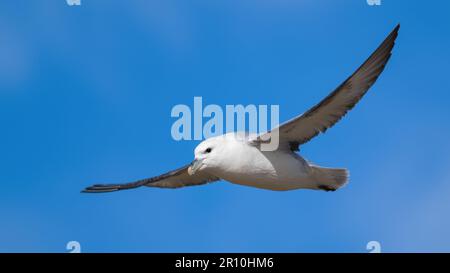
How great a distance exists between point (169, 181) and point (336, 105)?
310cm

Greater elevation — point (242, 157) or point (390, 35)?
point (390, 35)

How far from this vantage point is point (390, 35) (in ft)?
33.7

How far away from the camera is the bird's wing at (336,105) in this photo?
10227 mm

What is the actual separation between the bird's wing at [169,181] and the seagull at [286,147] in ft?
4.80

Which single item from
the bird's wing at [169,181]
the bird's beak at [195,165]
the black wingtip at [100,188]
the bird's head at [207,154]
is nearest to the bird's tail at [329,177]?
the bird's head at [207,154]

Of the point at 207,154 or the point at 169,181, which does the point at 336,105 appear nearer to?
the point at 207,154

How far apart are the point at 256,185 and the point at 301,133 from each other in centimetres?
89

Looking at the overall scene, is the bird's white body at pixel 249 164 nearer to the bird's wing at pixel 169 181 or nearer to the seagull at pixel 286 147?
the seagull at pixel 286 147

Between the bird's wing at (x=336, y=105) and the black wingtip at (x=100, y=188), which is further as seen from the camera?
the black wingtip at (x=100, y=188)

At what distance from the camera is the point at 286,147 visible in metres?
10.9

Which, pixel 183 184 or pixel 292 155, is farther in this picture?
pixel 183 184

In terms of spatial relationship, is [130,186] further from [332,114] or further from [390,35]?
[390,35]
